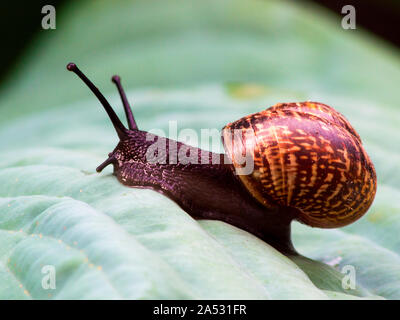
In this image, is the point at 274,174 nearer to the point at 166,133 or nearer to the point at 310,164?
the point at 310,164

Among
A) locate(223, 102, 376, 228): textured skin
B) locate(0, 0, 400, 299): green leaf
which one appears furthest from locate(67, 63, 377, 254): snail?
locate(0, 0, 400, 299): green leaf

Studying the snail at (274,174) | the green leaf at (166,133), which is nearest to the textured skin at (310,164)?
the snail at (274,174)

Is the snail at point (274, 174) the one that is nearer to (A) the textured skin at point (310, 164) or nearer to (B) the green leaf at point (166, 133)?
(A) the textured skin at point (310, 164)

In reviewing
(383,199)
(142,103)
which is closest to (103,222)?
(383,199)

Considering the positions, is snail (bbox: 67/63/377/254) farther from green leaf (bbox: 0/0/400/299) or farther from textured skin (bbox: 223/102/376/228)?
green leaf (bbox: 0/0/400/299)
